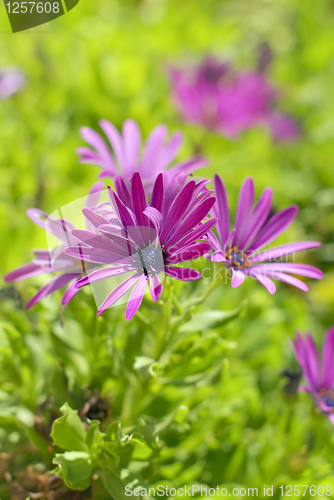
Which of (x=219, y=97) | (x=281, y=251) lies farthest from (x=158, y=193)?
(x=219, y=97)

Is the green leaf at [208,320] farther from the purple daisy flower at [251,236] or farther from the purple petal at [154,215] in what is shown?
the purple petal at [154,215]

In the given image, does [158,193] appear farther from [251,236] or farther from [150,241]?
[251,236]

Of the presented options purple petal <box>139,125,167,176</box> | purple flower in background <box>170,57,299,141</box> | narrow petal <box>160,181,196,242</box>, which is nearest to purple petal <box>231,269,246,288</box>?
narrow petal <box>160,181,196,242</box>

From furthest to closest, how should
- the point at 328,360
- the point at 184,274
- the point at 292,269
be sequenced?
1. the point at 328,360
2. the point at 292,269
3. the point at 184,274

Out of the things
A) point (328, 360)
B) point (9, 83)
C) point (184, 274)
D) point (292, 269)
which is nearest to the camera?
point (184, 274)

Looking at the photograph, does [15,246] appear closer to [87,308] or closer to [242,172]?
[87,308]

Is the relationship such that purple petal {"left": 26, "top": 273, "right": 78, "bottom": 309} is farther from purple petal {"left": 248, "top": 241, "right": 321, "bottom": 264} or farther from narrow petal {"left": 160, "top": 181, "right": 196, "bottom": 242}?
purple petal {"left": 248, "top": 241, "right": 321, "bottom": 264}
